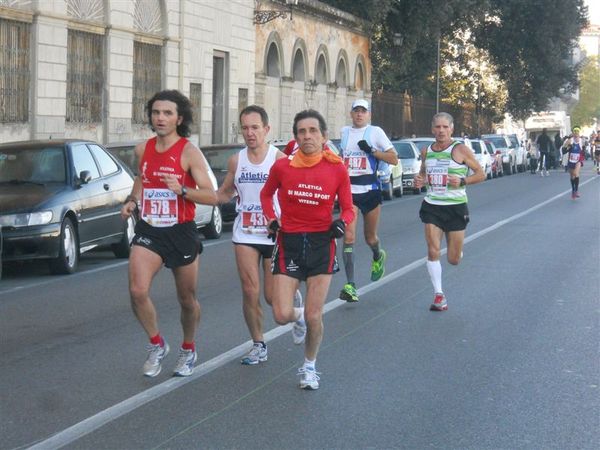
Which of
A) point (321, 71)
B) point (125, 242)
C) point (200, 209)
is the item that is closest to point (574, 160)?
point (200, 209)

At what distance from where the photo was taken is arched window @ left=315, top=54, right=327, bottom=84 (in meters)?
48.5

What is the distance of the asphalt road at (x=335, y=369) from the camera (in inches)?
265

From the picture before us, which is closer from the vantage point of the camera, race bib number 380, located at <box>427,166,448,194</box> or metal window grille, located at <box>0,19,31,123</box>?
race bib number 380, located at <box>427,166,448,194</box>

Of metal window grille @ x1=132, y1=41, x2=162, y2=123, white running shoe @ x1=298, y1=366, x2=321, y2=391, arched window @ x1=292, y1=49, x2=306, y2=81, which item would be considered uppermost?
arched window @ x1=292, y1=49, x2=306, y2=81

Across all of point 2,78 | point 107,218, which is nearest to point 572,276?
point 107,218

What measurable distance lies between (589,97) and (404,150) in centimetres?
12303

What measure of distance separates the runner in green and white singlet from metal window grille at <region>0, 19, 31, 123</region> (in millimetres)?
15477

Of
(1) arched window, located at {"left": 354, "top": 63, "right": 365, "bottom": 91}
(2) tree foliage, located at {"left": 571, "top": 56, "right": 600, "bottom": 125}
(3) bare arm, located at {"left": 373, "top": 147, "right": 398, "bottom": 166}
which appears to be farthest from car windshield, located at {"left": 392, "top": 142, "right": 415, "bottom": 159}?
(2) tree foliage, located at {"left": 571, "top": 56, "right": 600, "bottom": 125}

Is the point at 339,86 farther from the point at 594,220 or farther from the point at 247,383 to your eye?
the point at 247,383

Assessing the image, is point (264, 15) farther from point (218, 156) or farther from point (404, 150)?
point (218, 156)

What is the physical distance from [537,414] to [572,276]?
7522 millimetres

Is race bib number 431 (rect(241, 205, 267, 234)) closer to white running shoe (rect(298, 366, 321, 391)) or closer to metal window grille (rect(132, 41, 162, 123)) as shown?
white running shoe (rect(298, 366, 321, 391))

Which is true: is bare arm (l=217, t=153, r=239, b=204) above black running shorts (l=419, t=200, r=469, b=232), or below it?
above

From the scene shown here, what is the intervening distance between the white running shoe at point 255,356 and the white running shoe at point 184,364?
550mm
